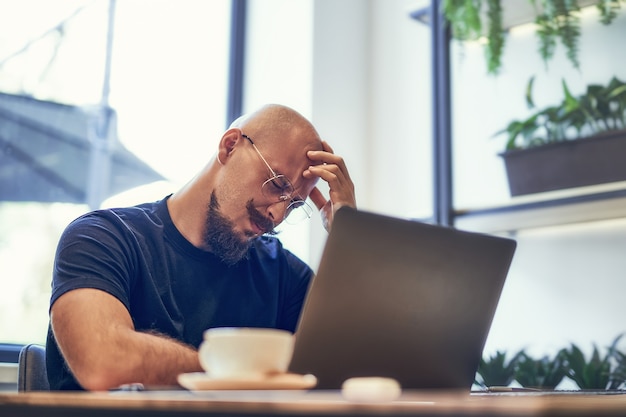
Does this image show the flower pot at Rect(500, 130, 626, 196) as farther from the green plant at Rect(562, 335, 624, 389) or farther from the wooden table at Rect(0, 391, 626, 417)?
the wooden table at Rect(0, 391, 626, 417)

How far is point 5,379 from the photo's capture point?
263cm

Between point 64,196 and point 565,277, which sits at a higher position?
point 64,196

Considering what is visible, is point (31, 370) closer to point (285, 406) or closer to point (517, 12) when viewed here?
point (285, 406)

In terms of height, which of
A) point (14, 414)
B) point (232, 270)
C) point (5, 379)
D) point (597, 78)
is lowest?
point (5, 379)

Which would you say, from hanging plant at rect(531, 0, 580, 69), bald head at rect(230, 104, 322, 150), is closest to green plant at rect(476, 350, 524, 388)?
hanging plant at rect(531, 0, 580, 69)

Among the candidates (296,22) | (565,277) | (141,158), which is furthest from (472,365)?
(296,22)

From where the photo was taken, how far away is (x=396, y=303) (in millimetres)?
1143

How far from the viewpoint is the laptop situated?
1078mm

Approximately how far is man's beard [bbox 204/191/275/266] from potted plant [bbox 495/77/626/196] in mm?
1251

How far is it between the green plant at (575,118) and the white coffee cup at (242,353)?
2.04m

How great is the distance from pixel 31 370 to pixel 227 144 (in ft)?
2.35

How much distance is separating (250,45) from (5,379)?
170 cm

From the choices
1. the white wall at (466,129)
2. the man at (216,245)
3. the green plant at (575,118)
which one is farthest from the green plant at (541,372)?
the man at (216,245)

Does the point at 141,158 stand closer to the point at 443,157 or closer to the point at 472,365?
the point at 443,157
